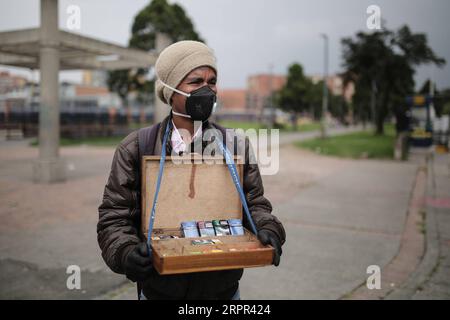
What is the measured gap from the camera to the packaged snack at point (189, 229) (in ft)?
5.57

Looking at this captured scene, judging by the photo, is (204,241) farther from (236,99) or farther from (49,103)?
(236,99)

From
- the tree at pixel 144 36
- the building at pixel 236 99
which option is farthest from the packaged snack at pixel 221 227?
the building at pixel 236 99

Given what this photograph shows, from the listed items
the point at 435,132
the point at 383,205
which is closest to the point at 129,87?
the point at 435,132

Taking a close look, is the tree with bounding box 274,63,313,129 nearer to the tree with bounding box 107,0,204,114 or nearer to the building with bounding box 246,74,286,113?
the tree with bounding box 107,0,204,114

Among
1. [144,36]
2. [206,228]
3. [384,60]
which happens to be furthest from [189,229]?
[384,60]

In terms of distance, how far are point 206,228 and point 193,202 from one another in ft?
0.40

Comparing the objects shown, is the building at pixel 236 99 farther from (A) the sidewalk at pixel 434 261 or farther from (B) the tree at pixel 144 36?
(A) the sidewalk at pixel 434 261

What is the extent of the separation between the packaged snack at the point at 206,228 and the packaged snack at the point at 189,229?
0.02 m

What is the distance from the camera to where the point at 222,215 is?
1.81m

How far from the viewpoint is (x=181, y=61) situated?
1.78m

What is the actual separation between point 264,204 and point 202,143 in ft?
1.30
